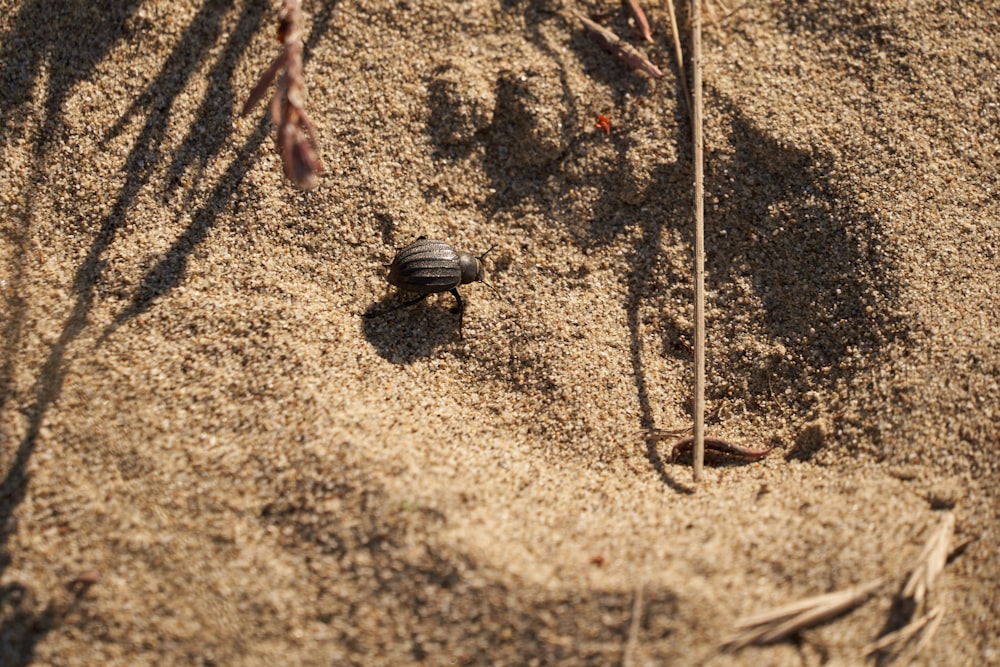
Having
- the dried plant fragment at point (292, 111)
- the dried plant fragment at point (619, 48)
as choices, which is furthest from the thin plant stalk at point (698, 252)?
the dried plant fragment at point (292, 111)

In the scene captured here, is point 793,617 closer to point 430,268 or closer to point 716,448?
point 716,448

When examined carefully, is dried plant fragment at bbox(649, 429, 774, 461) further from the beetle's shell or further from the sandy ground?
the beetle's shell

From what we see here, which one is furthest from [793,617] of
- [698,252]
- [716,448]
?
[698,252]

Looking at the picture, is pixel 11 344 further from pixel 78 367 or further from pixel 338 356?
pixel 338 356

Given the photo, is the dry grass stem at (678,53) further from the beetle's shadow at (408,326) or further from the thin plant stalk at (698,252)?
the beetle's shadow at (408,326)

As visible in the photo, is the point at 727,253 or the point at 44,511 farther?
the point at 727,253

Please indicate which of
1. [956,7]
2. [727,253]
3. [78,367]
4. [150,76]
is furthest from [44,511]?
[956,7]
